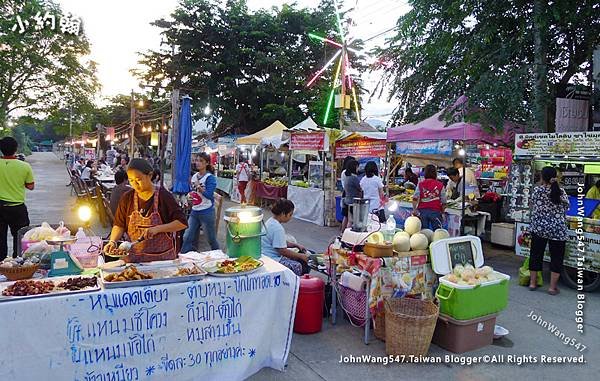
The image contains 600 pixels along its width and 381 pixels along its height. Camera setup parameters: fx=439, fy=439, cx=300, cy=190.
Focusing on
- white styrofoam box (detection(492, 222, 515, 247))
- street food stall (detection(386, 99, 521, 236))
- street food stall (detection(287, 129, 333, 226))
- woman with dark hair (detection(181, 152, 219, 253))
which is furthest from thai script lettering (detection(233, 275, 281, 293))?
street food stall (detection(287, 129, 333, 226))

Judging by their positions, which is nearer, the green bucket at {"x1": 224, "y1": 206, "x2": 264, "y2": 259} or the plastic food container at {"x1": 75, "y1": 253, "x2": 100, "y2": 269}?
the plastic food container at {"x1": 75, "y1": 253, "x2": 100, "y2": 269}

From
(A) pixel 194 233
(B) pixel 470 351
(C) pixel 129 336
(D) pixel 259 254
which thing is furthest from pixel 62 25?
(B) pixel 470 351

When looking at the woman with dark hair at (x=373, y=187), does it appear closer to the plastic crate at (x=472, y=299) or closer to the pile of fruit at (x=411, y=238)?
the pile of fruit at (x=411, y=238)

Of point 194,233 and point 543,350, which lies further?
point 194,233

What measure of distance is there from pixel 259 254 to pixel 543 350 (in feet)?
9.71

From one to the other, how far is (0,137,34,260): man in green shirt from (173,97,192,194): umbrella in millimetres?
2716

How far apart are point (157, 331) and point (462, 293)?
2.67 m

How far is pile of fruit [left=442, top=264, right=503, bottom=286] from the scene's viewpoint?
4.21 meters

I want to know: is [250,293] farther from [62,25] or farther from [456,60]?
[62,25]

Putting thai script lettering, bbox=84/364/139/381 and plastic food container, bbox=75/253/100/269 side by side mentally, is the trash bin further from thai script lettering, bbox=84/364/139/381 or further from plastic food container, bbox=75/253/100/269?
plastic food container, bbox=75/253/100/269

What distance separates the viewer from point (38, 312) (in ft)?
9.06

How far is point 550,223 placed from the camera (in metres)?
5.80

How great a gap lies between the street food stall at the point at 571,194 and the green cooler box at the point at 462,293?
2.35 meters

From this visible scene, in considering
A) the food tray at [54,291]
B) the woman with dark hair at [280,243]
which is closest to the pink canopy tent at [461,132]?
the woman with dark hair at [280,243]
